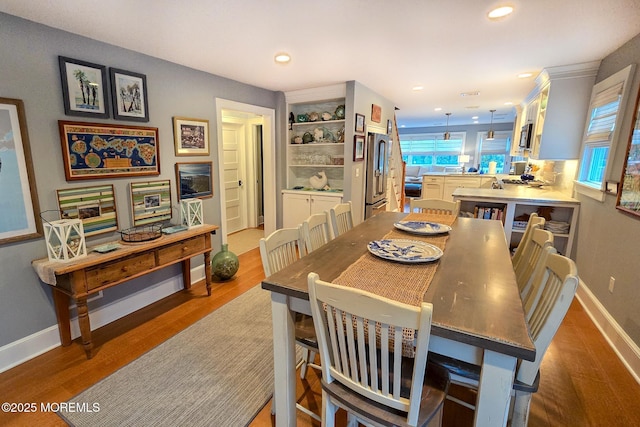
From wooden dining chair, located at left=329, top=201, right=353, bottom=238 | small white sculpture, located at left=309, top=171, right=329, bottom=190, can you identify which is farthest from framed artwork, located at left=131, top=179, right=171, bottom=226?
small white sculpture, located at left=309, top=171, right=329, bottom=190

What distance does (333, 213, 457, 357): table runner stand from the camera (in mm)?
1113

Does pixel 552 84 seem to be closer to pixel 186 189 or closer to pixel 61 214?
pixel 186 189

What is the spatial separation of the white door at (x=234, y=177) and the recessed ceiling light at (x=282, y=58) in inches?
94.7

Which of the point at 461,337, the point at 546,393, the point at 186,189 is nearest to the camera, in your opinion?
the point at 461,337

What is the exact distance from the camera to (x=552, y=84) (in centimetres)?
311

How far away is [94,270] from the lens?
201 cm

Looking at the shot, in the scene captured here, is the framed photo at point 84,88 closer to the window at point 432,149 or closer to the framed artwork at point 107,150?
the framed artwork at point 107,150

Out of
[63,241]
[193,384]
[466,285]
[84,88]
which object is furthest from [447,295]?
[84,88]

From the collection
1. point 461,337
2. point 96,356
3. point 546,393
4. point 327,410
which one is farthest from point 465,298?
point 96,356

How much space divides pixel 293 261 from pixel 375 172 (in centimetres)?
305

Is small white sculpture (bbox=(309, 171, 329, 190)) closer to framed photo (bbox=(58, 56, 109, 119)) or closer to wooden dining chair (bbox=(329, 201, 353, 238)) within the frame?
wooden dining chair (bbox=(329, 201, 353, 238))

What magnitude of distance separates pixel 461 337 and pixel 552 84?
3.45m

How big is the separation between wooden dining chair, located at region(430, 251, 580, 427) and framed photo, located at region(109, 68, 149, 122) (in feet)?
9.27

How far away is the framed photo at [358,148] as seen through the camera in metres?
3.89
